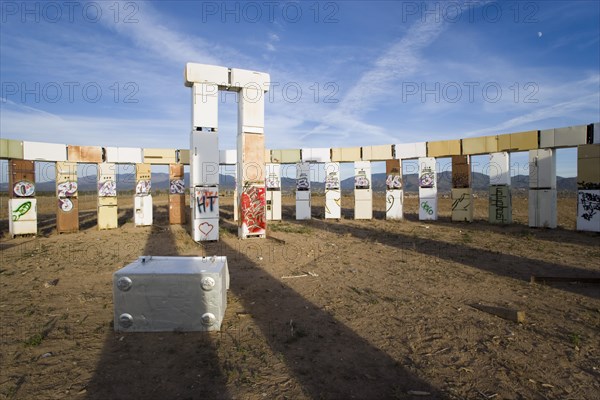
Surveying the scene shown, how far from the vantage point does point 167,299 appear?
523 centimetres

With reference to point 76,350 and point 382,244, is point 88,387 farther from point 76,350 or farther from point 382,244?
point 382,244

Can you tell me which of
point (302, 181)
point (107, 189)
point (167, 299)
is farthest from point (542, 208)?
point (107, 189)

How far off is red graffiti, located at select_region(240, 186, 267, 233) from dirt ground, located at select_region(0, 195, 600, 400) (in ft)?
13.7

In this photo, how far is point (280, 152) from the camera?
23.6m

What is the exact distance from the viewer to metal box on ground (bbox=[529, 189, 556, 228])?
1753 cm

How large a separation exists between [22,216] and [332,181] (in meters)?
17.2

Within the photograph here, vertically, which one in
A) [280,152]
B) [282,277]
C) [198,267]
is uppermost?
[280,152]

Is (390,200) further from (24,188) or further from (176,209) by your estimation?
(24,188)

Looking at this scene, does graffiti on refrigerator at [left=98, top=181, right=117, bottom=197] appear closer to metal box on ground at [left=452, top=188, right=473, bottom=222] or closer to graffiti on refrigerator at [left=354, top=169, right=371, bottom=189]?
graffiti on refrigerator at [left=354, top=169, right=371, bottom=189]

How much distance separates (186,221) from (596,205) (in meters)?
22.6

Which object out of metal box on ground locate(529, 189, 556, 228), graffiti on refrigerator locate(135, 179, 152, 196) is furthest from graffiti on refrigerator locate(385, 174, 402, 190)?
graffiti on refrigerator locate(135, 179, 152, 196)

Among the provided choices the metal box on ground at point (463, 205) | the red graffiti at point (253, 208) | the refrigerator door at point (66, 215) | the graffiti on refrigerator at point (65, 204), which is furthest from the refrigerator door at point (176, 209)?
the metal box on ground at point (463, 205)

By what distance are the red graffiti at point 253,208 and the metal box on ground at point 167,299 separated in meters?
9.46

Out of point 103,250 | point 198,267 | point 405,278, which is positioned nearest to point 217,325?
point 198,267
